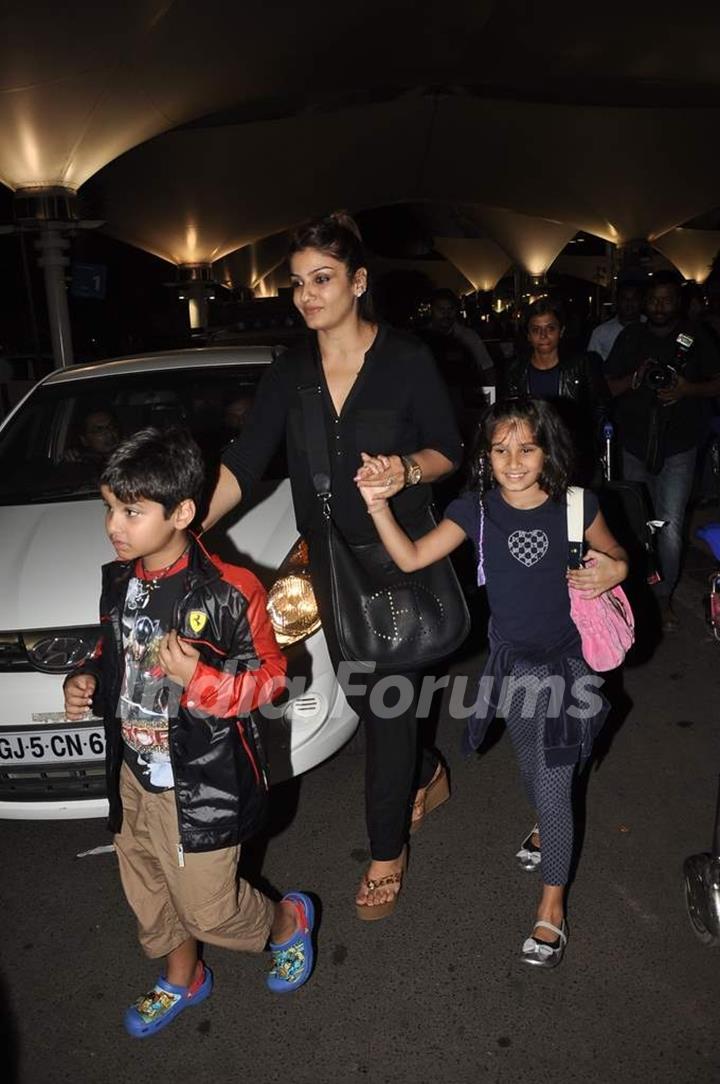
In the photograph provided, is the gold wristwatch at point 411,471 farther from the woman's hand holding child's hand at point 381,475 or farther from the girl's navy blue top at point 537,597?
the girl's navy blue top at point 537,597

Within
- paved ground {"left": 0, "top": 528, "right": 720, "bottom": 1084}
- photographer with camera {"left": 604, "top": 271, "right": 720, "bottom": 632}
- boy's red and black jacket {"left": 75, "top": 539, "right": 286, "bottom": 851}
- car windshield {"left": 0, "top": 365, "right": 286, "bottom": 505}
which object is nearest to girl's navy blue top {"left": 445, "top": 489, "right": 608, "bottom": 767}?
paved ground {"left": 0, "top": 528, "right": 720, "bottom": 1084}

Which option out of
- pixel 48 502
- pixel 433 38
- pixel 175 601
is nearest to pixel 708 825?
pixel 175 601

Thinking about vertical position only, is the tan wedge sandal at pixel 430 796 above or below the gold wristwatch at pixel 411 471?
below

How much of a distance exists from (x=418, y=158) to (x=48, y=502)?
88.7 ft

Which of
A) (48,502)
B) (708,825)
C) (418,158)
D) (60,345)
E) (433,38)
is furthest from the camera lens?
(418,158)

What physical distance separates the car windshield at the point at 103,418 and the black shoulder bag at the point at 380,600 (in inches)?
56.5

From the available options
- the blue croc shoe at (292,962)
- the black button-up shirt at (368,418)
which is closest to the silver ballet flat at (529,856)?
the blue croc shoe at (292,962)

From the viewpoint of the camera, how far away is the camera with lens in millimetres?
4977

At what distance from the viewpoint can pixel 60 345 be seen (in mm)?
14703

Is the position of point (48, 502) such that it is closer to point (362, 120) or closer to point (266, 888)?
point (266, 888)

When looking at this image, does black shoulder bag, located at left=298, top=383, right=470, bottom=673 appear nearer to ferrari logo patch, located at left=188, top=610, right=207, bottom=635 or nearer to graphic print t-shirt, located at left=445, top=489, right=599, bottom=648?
graphic print t-shirt, located at left=445, top=489, right=599, bottom=648

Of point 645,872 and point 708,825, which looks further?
point 708,825

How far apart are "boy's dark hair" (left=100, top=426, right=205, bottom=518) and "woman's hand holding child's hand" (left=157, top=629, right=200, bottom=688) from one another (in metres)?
0.31

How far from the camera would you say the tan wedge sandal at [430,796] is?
329 cm
